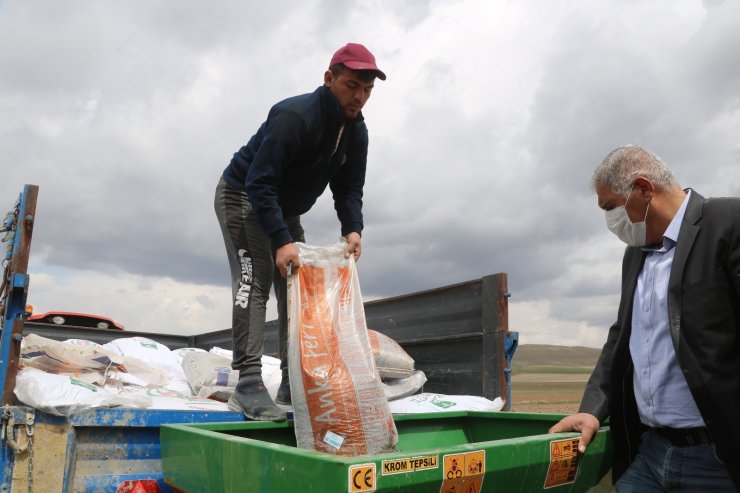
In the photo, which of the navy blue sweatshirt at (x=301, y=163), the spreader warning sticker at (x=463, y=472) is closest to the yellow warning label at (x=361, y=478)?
the spreader warning sticker at (x=463, y=472)

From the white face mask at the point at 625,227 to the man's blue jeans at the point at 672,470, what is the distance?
69 centimetres

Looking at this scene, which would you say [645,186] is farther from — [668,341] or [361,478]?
[361,478]

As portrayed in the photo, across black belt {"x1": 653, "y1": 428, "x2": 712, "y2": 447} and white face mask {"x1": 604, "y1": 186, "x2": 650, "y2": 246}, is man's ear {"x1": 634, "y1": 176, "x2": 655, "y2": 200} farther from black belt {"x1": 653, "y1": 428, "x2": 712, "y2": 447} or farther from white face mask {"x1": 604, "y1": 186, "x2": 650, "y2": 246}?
black belt {"x1": 653, "y1": 428, "x2": 712, "y2": 447}

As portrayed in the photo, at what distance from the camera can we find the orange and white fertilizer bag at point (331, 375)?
7.98ft

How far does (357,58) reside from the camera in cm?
281

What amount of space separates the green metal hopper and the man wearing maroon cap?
50 cm

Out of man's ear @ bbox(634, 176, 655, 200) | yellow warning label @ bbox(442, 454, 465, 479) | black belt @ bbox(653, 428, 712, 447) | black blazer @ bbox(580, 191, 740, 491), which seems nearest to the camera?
yellow warning label @ bbox(442, 454, 465, 479)

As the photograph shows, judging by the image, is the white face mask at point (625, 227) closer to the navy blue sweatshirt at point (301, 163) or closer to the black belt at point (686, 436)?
the black belt at point (686, 436)

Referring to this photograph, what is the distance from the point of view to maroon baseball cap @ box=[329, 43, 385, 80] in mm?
2785

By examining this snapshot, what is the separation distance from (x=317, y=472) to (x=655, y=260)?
1461 millimetres

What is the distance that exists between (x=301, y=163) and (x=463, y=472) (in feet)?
5.96

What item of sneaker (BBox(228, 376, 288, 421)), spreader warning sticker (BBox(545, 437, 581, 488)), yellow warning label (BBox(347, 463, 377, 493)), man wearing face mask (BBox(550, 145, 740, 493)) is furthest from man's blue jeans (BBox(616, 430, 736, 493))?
sneaker (BBox(228, 376, 288, 421))

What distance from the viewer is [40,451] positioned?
7.38 feet

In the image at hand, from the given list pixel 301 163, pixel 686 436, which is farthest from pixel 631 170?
pixel 301 163
